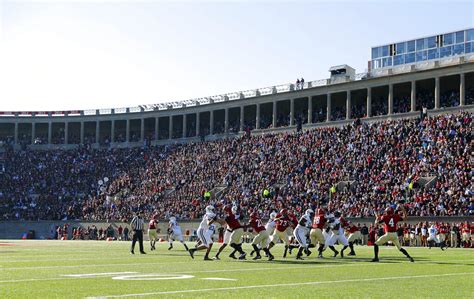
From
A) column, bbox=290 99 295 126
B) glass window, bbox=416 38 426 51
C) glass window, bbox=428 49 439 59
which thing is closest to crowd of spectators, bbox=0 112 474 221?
column, bbox=290 99 295 126

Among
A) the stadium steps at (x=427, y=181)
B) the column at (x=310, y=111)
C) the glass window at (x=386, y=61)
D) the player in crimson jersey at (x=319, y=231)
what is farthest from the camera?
the glass window at (x=386, y=61)

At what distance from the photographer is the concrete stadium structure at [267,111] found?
6250 centimetres

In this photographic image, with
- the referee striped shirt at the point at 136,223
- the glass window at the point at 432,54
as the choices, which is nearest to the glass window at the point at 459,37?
the glass window at the point at 432,54

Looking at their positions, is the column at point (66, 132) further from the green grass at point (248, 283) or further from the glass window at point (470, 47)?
the green grass at point (248, 283)

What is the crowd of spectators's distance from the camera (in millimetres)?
48550

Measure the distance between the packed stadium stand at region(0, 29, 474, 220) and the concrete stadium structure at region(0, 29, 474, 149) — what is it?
14 centimetres

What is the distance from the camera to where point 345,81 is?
67438 millimetres

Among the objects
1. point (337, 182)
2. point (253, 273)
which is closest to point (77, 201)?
point (337, 182)

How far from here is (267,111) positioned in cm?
7675

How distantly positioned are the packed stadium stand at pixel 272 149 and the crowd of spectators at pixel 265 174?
12 centimetres

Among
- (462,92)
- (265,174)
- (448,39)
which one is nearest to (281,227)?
(265,174)

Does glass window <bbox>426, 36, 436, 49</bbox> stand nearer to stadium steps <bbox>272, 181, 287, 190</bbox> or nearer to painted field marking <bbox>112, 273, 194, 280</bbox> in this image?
stadium steps <bbox>272, 181, 287, 190</bbox>

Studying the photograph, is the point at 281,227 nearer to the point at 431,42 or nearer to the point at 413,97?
the point at 413,97

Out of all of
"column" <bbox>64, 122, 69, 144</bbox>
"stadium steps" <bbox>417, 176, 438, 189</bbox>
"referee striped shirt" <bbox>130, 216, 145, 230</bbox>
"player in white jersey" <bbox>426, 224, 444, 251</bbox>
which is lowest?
"player in white jersey" <bbox>426, 224, 444, 251</bbox>
